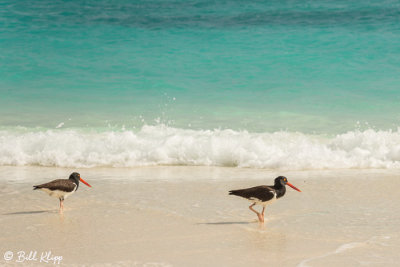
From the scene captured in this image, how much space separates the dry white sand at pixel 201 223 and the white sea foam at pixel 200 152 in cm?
150

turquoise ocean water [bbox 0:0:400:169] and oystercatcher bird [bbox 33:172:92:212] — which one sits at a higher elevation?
turquoise ocean water [bbox 0:0:400:169]

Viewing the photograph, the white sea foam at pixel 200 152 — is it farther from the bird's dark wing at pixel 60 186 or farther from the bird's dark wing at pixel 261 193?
the bird's dark wing at pixel 261 193

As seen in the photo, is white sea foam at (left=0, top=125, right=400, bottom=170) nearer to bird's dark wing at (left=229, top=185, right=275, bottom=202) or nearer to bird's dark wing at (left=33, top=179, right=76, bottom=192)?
bird's dark wing at (left=33, top=179, right=76, bottom=192)

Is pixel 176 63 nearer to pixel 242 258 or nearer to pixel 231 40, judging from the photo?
pixel 231 40

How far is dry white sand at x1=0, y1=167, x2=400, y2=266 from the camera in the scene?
5.50 meters

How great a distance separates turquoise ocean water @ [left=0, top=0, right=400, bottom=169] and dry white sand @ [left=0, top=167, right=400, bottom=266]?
2526mm

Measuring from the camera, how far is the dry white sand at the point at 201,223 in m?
5.50

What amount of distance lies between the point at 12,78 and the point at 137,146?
404 inches

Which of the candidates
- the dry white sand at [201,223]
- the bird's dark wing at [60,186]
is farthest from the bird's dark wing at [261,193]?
the bird's dark wing at [60,186]

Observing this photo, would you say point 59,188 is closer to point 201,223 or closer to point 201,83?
point 201,223

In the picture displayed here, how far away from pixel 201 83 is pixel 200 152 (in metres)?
8.17

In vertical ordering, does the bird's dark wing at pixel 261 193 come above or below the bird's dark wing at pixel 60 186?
above

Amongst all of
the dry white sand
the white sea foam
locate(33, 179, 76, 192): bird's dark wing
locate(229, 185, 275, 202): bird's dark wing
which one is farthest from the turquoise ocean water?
locate(229, 185, 275, 202): bird's dark wing

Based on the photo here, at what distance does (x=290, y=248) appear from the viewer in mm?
5781
